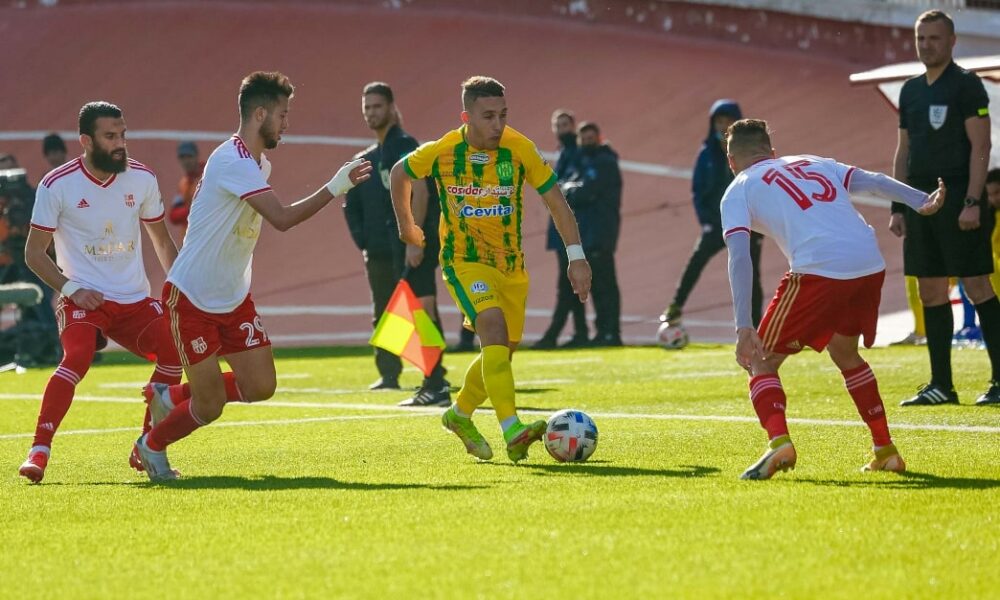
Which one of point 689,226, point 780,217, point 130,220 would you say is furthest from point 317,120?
point 780,217

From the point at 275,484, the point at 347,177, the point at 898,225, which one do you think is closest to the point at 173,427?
the point at 275,484

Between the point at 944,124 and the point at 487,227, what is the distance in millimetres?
3744

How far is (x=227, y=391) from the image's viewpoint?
9.41m

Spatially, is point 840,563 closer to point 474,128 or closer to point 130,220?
point 474,128

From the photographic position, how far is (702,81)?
105 feet

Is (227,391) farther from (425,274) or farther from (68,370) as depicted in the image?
(425,274)

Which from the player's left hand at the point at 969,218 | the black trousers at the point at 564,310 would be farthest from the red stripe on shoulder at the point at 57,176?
the black trousers at the point at 564,310

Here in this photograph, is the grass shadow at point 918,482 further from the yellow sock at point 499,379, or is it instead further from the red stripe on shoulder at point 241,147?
the red stripe on shoulder at point 241,147

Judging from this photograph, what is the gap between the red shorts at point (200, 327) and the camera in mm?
9156

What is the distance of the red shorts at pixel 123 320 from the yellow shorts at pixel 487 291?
1678 mm

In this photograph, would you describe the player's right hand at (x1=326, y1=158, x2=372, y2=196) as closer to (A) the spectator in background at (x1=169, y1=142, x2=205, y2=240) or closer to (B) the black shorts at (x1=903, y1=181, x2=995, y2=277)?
(B) the black shorts at (x1=903, y1=181, x2=995, y2=277)

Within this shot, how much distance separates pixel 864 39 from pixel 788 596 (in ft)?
94.6

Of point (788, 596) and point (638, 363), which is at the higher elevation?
point (788, 596)

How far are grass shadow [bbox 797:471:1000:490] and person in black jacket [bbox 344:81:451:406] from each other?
5.26m
